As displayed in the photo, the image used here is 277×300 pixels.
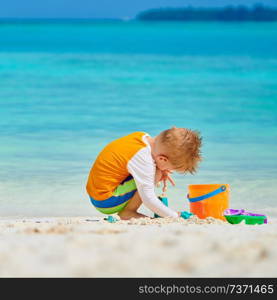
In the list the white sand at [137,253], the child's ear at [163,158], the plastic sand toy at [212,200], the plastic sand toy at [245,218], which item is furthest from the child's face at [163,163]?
the white sand at [137,253]

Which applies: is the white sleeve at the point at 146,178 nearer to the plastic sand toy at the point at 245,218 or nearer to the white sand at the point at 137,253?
the plastic sand toy at the point at 245,218

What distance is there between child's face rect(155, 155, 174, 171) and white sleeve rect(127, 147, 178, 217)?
0.04 m

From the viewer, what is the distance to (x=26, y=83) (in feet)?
44.2

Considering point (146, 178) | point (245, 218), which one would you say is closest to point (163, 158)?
point (146, 178)

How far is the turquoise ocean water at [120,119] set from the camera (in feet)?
19.2

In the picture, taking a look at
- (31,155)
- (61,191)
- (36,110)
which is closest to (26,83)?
(36,110)

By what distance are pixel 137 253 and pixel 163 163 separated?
1.46 m

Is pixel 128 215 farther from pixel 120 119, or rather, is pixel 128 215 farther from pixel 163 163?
pixel 120 119

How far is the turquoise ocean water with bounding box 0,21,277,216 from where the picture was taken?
5.86 metres

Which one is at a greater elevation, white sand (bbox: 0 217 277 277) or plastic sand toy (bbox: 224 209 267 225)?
white sand (bbox: 0 217 277 277)

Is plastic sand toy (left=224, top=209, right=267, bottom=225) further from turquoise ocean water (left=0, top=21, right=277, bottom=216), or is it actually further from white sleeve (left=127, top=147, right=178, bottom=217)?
turquoise ocean water (left=0, top=21, right=277, bottom=216)

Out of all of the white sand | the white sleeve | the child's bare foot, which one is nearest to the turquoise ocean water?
the child's bare foot

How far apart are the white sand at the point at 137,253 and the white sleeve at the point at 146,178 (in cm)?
67

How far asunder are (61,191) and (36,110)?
15.3 ft
